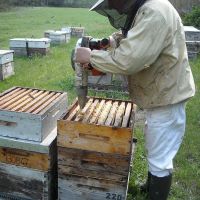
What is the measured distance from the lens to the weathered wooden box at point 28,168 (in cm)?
277

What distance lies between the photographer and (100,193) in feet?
9.31

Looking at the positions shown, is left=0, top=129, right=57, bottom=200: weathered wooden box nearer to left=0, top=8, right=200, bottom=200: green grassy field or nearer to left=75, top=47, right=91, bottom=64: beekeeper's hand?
left=75, top=47, right=91, bottom=64: beekeeper's hand

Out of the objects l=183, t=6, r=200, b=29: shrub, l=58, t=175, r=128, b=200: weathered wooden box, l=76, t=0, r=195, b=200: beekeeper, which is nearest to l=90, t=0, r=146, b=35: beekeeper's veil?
l=76, t=0, r=195, b=200: beekeeper

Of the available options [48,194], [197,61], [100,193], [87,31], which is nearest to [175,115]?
[100,193]

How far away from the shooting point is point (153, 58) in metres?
2.34

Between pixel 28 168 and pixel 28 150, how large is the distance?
169mm

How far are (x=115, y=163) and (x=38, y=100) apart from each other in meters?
0.99

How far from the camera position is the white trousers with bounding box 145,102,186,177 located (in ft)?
8.73

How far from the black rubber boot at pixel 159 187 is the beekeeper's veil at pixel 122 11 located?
1255 millimetres

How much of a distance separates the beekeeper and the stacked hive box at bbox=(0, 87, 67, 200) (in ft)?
2.09

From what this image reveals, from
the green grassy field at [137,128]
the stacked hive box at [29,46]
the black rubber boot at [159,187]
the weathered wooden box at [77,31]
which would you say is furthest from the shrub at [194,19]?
the black rubber boot at [159,187]

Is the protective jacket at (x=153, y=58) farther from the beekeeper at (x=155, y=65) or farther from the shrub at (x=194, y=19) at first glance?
the shrub at (x=194, y=19)

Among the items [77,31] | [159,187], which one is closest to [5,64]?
[159,187]

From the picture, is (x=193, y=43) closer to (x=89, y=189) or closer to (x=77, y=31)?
(x=77, y=31)
